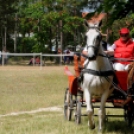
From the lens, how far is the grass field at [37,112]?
9.98m

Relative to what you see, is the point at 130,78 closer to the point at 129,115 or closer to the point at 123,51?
the point at 123,51

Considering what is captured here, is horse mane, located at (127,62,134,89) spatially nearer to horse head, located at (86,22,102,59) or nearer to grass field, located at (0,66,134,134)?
horse head, located at (86,22,102,59)

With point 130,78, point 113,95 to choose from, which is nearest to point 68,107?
→ point 113,95

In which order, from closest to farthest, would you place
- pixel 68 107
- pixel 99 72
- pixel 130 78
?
1. pixel 99 72
2. pixel 130 78
3. pixel 68 107

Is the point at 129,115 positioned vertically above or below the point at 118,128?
above

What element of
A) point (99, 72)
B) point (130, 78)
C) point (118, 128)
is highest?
point (99, 72)

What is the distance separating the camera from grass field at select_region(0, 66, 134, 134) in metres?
9.98

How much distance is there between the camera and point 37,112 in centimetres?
1342

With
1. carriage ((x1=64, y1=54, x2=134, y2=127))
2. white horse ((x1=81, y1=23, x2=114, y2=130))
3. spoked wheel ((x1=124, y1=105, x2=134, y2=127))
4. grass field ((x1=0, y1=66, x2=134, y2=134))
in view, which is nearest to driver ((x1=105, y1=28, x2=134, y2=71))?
carriage ((x1=64, y1=54, x2=134, y2=127))

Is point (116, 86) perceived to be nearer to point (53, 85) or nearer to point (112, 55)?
point (112, 55)

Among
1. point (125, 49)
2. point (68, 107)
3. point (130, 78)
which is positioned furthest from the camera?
point (68, 107)

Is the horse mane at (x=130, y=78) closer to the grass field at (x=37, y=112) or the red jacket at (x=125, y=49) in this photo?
the red jacket at (x=125, y=49)

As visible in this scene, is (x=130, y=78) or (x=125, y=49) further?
(x=125, y=49)

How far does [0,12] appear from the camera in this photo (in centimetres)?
5047
